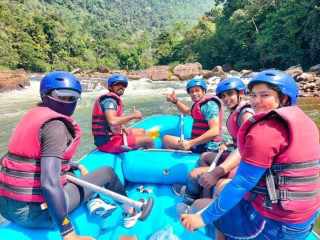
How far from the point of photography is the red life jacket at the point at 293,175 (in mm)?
1288

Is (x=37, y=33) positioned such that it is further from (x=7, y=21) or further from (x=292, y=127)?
(x=292, y=127)

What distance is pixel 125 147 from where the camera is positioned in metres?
3.27

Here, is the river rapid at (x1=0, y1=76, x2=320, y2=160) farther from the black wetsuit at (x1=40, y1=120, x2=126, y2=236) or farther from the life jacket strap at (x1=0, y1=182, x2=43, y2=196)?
the black wetsuit at (x1=40, y1=120, x2=126, y2=236)

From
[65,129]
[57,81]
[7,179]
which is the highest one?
[57,81]

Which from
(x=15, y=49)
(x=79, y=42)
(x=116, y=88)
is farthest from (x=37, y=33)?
(x=116, y=88)

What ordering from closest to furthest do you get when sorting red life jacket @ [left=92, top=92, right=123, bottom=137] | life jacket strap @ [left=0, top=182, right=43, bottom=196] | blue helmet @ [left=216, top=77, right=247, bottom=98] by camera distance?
life jacket strap @ [left=0, top=182, right=43, bottom=196] → blue helmet @ [left=216, top=77, right=247, bottom=98] → red life jacket @ [left=92, top=92, right=123, bottom=137]

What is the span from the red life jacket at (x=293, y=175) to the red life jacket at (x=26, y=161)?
123cm

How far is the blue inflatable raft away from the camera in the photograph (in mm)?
2031

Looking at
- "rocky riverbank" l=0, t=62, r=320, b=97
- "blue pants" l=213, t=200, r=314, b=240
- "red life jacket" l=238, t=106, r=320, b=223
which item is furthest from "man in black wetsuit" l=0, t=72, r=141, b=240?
"rocky riverbank" l=0, t=62, r=320, b=97

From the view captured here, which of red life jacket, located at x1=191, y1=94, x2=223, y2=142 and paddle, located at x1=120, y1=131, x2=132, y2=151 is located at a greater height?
red life jacket, located at x1=191, y1=94, x2=223, y2=142

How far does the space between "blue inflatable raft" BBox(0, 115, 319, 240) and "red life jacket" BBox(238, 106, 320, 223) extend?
0.74 meters

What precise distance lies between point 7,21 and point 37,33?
4409 millimetres

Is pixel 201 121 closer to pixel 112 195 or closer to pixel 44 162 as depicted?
A: pixel 112 195

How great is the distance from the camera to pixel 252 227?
1.45 m
